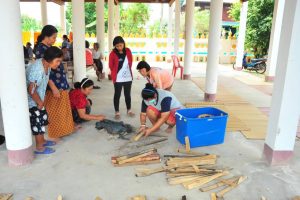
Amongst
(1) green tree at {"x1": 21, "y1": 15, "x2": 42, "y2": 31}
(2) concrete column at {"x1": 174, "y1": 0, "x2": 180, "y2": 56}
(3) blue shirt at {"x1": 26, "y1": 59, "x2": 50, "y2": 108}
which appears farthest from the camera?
(1) green tree at {"x1": 21, "y1": 15, "x2": 42, "y2": 31}

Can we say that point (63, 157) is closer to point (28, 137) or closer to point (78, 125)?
point (28, 137)

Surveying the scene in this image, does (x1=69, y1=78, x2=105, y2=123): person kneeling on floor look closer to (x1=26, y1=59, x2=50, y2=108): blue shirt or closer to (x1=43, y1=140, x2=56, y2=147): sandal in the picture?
(x1=43, y1=140, x2=56, y2=147): sandal

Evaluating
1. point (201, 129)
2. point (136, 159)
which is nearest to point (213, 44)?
point (201, 129)

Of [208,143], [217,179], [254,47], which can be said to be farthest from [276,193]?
[254,47]

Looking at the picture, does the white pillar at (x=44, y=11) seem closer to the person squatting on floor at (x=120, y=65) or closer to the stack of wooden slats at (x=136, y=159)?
the person squatting on floor at (x=120, y=65)

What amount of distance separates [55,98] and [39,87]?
500mm

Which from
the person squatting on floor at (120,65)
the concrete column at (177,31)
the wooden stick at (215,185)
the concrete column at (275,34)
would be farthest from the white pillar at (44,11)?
the wooden stick at (215,185)

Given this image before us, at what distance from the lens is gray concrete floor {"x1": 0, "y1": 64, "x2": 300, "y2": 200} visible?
3.08m

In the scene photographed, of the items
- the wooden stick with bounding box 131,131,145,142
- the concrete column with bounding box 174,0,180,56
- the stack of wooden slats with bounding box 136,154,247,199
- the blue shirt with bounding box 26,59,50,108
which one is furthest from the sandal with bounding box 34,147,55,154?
the concrete column with bounding box 174,0,180,56

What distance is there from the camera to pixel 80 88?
4879 millimetres

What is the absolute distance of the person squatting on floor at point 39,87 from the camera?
3.67 metres

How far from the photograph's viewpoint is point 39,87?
3775 millimetres

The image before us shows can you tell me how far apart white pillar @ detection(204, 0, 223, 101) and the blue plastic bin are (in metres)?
2.64

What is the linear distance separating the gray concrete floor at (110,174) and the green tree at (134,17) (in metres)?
24.0
